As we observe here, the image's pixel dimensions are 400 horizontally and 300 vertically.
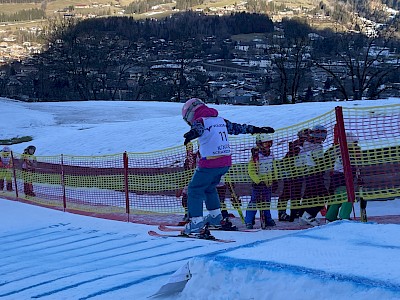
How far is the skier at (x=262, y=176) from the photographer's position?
8391 mm

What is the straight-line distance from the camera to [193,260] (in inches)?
157

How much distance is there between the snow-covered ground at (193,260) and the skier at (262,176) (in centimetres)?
66

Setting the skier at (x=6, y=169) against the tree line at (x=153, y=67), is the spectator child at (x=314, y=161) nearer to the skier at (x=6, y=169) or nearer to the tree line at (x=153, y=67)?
the skier at (x=6, y=169)

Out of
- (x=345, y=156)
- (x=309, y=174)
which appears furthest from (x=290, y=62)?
(x=345, y=156)

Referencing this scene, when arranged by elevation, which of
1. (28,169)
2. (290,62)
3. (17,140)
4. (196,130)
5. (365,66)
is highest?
(290,62)

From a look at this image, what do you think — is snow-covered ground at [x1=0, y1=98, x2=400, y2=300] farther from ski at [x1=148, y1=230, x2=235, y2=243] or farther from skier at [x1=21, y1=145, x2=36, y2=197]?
skier at [x1=21, y1=145, x2=36, y2=197]

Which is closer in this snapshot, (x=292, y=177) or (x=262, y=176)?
(x=292, y=177)

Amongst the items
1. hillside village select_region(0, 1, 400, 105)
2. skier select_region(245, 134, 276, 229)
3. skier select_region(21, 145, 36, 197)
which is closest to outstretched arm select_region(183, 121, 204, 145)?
skier select_region(245, 134, 276, 229)

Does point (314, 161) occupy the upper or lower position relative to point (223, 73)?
upper

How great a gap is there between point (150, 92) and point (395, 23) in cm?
2892

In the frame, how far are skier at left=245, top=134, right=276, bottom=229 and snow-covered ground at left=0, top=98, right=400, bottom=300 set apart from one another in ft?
2.17

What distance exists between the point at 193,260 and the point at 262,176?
4526mm

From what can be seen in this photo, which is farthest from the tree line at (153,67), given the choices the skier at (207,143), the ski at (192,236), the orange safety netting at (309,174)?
the skier at (207,143)

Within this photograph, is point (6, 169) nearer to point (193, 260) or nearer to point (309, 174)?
point (309, 174)
